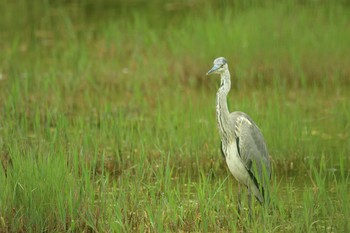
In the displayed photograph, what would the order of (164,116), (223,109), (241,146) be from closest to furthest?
(241,146)
(223,109)
(164,116)

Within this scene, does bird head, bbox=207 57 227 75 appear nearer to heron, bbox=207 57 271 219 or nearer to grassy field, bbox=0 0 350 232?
heron, bbox=207 57 271 219

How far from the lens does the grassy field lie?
5355 millimetres

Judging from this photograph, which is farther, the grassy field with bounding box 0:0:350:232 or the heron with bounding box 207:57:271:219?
the heron with bounding box 207:57:271:219

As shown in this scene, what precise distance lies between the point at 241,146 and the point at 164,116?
2199 mm

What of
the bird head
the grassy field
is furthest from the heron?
the grassy field

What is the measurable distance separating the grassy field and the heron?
19cm

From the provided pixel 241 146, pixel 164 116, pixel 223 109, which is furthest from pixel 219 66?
pixel 164 116

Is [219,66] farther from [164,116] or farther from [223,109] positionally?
[164,116]

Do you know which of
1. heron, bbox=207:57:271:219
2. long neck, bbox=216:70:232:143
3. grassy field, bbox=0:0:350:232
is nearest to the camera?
grassy field, bbox=0:0:350:232

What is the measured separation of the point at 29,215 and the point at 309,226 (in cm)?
163

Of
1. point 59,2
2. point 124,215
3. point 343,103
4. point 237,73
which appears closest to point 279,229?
point 124,215

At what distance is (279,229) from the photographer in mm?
5379

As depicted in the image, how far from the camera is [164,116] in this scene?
8.09 meters

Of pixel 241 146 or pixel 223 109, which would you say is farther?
pixel 223 109
